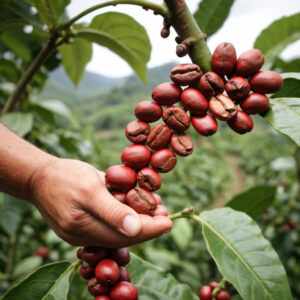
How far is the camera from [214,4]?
3.89 feet

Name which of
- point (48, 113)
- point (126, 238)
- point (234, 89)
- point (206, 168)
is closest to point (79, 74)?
point (48, 113)

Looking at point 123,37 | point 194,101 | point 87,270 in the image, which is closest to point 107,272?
point 87,270

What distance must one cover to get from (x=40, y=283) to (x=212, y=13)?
4.09 feet

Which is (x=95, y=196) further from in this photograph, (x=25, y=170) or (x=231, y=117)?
(x=231, y=117)

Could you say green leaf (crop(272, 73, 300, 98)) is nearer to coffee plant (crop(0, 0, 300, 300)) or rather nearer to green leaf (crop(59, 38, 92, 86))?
coffee plant (crop(0, 0, 300, 300))

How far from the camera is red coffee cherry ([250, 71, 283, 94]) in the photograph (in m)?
0.92

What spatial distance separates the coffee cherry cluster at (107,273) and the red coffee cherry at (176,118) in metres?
0.44

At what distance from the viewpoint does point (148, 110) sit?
953 mm

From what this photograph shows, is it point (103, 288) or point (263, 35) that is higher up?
point (263, 35)

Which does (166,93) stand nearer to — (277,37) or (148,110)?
(148,110)

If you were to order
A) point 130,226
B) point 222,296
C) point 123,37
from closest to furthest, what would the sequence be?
1. point 130,226
2. point 222,296
3. point 123,37

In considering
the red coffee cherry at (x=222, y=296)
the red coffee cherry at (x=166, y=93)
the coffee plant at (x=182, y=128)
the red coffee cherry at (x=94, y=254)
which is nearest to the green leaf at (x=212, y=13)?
the coffee plant at (x=182, y=128)

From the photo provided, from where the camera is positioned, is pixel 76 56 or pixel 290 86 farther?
pixel 76 56

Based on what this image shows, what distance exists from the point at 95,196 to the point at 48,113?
5.12 feet
